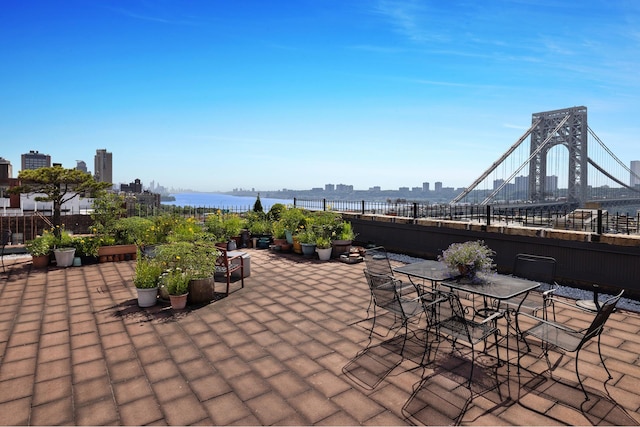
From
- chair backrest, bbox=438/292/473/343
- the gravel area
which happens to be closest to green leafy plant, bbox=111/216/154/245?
chair backrest, bbox=438/292/473/343

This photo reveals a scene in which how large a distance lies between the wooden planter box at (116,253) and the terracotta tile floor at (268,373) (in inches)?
113

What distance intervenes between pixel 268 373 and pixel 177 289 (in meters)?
2.38

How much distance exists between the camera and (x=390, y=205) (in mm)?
11469

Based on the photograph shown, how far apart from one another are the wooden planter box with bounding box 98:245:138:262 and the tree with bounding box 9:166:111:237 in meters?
1.03

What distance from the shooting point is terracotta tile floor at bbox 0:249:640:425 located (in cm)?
248

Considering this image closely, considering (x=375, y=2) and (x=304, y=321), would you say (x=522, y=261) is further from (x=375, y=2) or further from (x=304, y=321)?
(x=375, y=2)

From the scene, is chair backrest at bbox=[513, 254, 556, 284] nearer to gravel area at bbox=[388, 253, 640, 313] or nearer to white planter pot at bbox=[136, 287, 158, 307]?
gravel area at bbox=[388, 253, 640, 313]

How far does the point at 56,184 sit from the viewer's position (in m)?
7.58

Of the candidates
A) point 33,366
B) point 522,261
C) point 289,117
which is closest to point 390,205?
point 522,261

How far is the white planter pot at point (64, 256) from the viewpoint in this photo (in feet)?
23.8

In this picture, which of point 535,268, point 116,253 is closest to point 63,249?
point 116,253

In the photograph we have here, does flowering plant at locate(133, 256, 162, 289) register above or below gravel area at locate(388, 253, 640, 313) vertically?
above

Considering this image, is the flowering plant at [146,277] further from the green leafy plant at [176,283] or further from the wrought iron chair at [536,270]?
the wrought iron chair at [536,270]

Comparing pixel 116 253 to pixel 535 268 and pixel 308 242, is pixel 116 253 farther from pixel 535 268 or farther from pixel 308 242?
pixel 535 268
